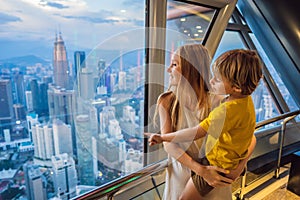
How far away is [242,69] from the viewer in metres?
1.01

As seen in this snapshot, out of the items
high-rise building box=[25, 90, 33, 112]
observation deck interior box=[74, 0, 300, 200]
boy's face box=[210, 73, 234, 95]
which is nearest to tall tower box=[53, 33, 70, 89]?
high-rise building box=[25, 90, 33, 112]

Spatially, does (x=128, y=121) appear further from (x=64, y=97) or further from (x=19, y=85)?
(x=19, y=85)

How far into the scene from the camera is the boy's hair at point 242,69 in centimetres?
102

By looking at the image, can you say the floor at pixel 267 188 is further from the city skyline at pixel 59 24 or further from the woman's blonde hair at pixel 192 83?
the city skyline at pixel 59 24

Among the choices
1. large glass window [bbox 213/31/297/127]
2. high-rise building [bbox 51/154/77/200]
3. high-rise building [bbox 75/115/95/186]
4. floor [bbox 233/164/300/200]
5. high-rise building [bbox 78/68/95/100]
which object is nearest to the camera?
high-rise building [bbox 78/68/95/100]

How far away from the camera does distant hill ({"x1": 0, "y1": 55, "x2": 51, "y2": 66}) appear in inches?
60.9

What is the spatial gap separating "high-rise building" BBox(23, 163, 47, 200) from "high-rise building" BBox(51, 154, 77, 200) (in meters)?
0.10

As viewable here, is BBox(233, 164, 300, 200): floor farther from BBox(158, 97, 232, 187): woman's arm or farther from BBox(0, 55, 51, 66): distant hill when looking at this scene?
BBox(0, 55, 51, 66): distant hill

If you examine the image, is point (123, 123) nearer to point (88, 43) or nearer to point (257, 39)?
point (88, 43)

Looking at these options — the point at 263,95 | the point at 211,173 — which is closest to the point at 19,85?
the point at 211,173

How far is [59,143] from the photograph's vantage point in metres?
1.77

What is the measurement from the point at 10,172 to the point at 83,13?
139 cm

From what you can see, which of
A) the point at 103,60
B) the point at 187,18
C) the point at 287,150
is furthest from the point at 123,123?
the point at 287,150

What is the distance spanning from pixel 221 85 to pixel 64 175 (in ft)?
5.08
